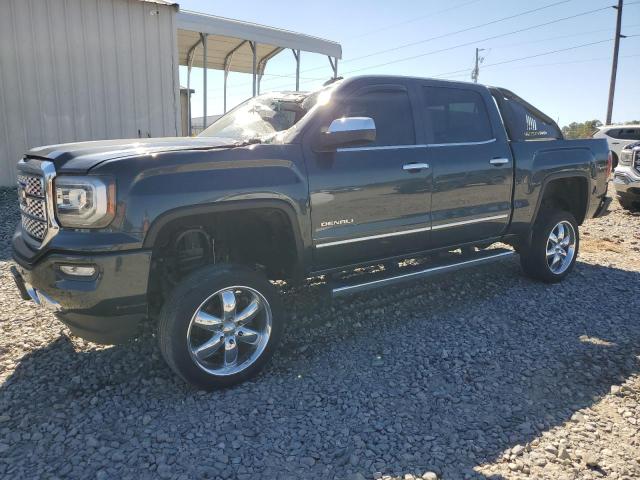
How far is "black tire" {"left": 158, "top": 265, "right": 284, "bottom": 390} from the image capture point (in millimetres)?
2904

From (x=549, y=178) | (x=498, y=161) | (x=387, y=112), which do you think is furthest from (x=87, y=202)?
(x=549, y=178)

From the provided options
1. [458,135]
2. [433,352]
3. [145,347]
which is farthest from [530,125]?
[145,347]

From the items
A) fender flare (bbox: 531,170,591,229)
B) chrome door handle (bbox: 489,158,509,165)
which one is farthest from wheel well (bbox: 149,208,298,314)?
fender flare (bbox: 531,170,591,229)

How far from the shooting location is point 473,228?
451 centimetres

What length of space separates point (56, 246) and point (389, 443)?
208cm

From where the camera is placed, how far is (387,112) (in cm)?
395

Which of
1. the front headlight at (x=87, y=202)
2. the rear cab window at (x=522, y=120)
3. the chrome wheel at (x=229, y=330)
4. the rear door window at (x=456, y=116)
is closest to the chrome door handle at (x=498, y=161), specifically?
the rear door window at (x=456, y=116)

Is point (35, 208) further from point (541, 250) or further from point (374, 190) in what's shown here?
point (541, 250)

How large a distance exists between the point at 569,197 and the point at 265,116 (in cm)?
362

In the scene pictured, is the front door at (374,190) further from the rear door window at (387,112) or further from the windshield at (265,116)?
the windshield at (265,116)

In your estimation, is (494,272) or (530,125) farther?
(494,272)

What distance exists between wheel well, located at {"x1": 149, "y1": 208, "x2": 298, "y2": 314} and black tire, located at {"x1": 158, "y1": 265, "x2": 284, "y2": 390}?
274mm

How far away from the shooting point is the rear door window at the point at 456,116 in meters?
4.21

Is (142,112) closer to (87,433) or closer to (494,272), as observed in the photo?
(494,272)
